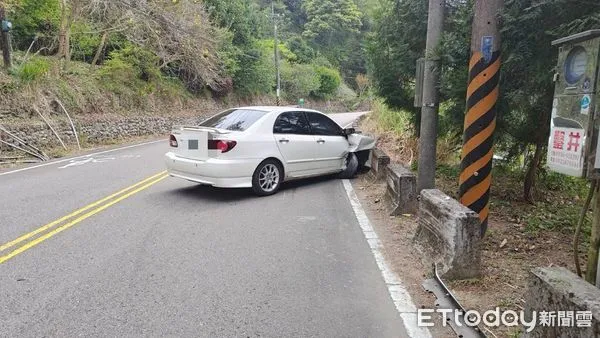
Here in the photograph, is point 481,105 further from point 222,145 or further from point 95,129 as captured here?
point 95,129

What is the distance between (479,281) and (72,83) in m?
19.2

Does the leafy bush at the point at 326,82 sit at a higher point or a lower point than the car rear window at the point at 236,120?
higher

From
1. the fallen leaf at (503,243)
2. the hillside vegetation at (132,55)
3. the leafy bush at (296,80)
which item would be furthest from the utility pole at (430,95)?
the leafy bush at (296,80)

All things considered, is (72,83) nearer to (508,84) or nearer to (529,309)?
(508,84)

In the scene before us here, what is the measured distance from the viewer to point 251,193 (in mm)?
8531

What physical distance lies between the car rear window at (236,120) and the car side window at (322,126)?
130 centimetres

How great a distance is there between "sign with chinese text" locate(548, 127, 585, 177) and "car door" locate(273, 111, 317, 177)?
538 cm

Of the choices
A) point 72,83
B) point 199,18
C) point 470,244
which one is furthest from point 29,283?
point 199,18

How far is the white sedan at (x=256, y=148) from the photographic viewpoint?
766cm

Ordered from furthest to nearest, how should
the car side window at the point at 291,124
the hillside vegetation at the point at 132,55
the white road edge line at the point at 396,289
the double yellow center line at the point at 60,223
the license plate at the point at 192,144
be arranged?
the hillside vegetation at the point at 132,55, the car side window at the point at 291,124, the license plate at the point at 192,144, the double yellow center line at the point at 60,223, the white road edge line at the point at 396,289

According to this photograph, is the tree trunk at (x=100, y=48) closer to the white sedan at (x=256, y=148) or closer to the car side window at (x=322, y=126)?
the white sedan at (x=256, y=148)

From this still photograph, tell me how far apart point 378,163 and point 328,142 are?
1184mm

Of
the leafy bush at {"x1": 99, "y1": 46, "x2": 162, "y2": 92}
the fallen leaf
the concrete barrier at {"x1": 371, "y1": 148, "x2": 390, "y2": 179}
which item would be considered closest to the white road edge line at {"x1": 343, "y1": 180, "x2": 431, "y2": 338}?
the fallen leaf

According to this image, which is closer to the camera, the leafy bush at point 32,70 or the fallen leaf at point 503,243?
the fallen leaf at point 503,243
